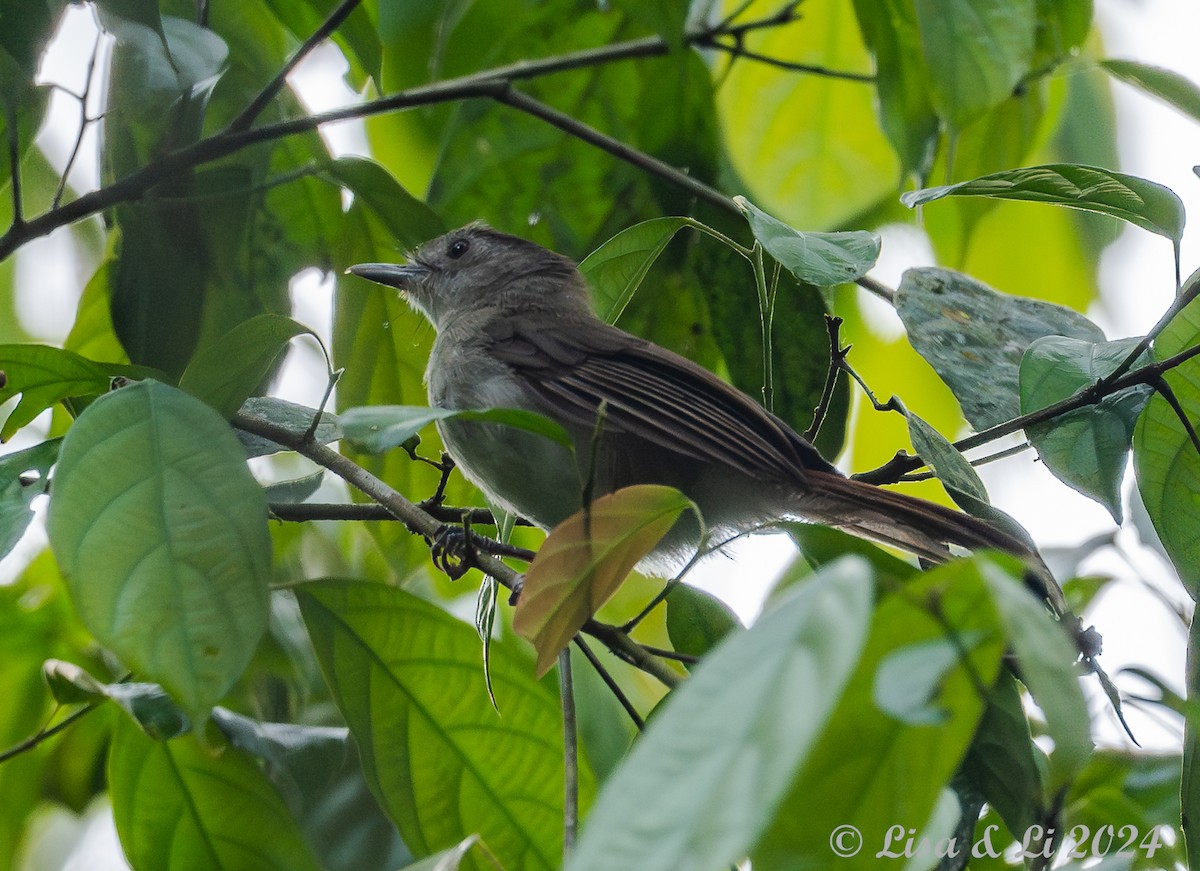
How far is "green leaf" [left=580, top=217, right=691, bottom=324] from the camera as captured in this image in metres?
2.16

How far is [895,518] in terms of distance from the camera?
2.17 m

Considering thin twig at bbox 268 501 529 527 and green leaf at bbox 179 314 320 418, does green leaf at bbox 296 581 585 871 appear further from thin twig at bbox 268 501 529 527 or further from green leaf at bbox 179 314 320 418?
green leaf at bbox 179 314 320 418

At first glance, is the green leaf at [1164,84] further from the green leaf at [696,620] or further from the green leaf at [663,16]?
the green leaf at [696,620]

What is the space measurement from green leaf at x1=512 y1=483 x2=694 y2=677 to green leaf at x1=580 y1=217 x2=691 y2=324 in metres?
0.79

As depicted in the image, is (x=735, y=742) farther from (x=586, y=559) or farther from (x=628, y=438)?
(x=628, y=438)

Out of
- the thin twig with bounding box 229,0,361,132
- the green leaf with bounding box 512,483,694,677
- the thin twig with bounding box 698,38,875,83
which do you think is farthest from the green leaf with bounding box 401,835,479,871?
the thin twig with bounding box 698,38,875,83

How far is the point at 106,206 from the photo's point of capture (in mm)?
2045

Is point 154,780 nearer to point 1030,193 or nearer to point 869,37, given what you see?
point 1030,193

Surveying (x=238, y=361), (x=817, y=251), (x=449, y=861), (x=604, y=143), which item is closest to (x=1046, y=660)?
(x=449, y=861)

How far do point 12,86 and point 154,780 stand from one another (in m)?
1.25

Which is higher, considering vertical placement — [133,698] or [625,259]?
[625,259]

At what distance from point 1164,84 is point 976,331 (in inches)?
21.5

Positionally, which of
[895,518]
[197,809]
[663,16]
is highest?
[663,16]

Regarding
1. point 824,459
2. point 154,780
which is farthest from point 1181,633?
point 154,780
